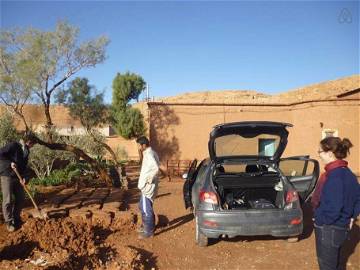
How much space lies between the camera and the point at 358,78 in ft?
135

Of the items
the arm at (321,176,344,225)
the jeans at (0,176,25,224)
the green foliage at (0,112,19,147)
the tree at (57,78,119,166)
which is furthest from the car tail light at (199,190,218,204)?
the tree at (57,78,119,166)

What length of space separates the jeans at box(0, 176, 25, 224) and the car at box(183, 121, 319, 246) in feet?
10.1

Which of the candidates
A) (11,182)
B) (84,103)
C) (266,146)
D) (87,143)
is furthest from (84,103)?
(11,182)

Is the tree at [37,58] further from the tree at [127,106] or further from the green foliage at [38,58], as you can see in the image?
the tree at [127,106]

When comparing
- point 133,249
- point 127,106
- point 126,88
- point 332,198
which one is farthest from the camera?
point 126,88

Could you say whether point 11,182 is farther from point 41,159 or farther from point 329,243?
point 41,159

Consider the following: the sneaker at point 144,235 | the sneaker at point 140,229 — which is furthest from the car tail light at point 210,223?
the sneaker at point 140,229

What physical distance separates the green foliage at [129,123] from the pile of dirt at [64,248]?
82.9 ft

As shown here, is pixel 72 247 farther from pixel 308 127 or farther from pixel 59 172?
pixel 308 127

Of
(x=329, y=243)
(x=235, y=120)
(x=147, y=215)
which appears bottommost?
(x=147, y=215)

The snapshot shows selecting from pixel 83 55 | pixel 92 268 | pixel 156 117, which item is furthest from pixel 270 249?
pixel 83 55

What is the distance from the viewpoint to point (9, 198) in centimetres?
636

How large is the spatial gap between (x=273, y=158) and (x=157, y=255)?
8.48ft

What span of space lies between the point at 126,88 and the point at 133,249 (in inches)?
1239
